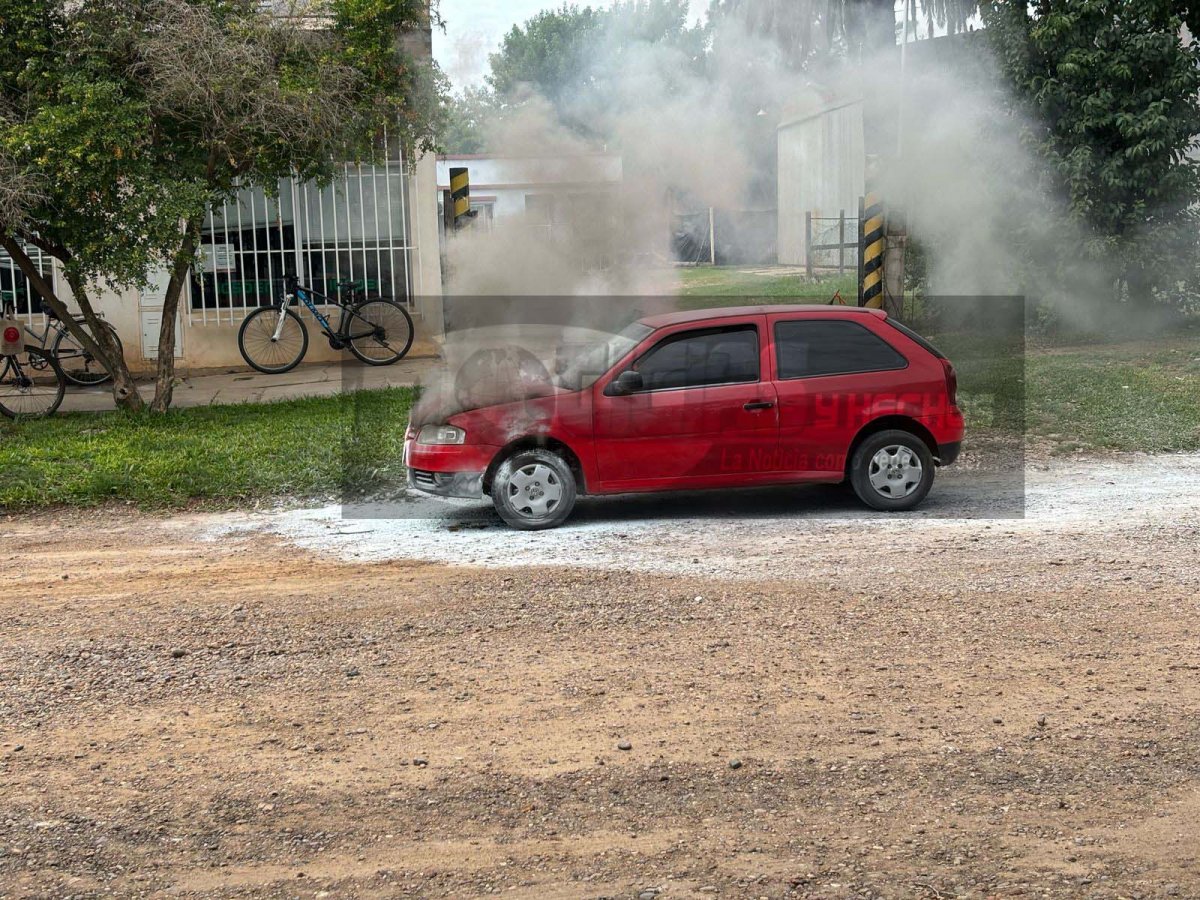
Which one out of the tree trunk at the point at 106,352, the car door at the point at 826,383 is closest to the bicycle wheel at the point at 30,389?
the tree trunk at the point at 106,352

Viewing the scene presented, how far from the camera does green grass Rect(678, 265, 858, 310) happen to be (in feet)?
64.4

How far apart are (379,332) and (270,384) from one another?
5.85ft

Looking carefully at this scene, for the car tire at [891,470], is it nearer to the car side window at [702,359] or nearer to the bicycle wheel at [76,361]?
the car side window at [702,359]

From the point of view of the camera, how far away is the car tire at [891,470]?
8539 millimetres

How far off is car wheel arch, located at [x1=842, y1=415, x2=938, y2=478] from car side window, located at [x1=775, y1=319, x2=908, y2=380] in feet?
1.16

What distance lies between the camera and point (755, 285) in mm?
23484

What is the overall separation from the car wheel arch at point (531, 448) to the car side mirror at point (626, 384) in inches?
19.1

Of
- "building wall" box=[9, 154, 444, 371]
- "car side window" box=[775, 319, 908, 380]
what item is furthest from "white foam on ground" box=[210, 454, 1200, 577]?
"building wall" box=[9, 154, 444, 371]

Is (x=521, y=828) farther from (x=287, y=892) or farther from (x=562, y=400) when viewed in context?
(x=562, y=400)

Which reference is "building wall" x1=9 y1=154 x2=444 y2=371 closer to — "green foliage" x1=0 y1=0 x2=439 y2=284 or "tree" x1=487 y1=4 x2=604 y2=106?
"tree" x1=487 y1=4 x2=604 y2=106

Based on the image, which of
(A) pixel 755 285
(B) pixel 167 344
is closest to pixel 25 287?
(B) pixel 167 344

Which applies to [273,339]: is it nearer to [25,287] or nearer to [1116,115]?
[25,287]

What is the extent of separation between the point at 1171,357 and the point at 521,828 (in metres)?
13.4

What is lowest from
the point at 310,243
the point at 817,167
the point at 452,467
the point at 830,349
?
the point at 452,467
